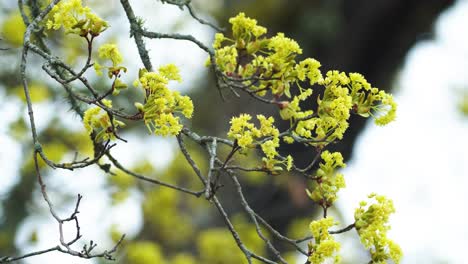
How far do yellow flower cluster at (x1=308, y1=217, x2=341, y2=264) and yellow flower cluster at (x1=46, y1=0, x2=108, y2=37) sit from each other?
0.70m

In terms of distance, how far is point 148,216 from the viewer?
16.9 ft

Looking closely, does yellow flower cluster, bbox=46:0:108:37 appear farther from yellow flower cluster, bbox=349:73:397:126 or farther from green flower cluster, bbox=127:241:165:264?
green flower cluster, bbox=127:241:165:264

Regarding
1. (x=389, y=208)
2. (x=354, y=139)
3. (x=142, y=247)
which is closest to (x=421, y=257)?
(x=354, y=139)

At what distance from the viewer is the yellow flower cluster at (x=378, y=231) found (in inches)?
67.6

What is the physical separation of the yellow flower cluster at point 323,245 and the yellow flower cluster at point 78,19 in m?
0.70

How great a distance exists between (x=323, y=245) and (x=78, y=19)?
0.78 m

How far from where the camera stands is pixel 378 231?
5.71 feet

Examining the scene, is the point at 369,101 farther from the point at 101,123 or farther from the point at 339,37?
the point at 339,37

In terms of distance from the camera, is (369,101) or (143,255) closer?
(369,101)

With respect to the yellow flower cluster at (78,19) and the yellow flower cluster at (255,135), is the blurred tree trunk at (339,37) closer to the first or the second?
the yellow flower cluster at (255,135)

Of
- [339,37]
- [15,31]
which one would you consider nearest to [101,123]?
[15,31]

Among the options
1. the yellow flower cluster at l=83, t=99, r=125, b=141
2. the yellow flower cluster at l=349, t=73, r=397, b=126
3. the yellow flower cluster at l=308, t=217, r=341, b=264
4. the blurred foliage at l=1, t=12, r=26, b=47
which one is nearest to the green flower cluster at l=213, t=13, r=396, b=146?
the yellow flower cluster at l=349, t=73, r=397, b=126

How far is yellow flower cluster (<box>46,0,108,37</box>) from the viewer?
1598mm

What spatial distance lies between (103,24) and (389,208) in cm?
83
